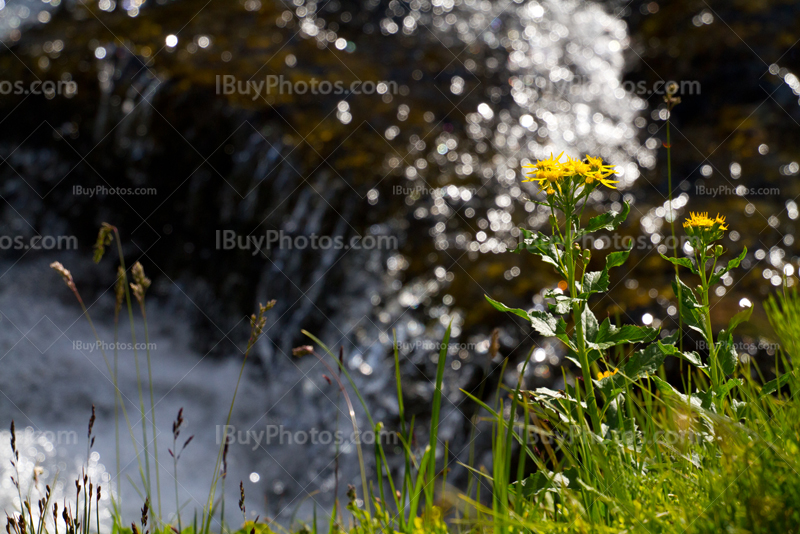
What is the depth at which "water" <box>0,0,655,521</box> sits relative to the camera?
369 cm

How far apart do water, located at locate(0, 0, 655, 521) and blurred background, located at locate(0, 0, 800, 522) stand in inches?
1.0

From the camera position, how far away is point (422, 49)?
6.96 meters

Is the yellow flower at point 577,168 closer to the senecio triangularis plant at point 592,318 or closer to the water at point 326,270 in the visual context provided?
the senecio triangularis plant at point 592,318

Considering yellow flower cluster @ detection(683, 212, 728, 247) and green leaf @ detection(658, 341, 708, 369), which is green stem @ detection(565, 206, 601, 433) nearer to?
green leaf @ detection(658, 341, 708, 369)

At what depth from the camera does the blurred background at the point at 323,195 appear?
373cm

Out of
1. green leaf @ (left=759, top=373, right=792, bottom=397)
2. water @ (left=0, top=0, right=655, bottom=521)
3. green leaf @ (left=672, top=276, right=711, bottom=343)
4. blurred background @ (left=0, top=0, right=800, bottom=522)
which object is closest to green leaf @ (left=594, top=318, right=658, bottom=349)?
green leaf @ (left=672, top=276, right=711, bottom=343)

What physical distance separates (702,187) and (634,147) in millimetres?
1022

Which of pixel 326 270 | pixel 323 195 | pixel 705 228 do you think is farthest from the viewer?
pixel 323 195

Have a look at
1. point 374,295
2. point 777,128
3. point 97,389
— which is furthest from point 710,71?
point 97,389

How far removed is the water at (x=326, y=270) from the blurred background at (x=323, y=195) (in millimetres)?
25

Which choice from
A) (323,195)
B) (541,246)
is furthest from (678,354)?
(323,195)

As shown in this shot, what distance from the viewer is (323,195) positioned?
4660mm

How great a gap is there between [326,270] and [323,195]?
0.75m

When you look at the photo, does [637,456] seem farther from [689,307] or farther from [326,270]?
[326,270]
